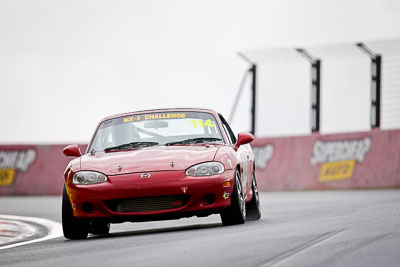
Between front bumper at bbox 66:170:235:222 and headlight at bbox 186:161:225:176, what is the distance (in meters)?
0.06

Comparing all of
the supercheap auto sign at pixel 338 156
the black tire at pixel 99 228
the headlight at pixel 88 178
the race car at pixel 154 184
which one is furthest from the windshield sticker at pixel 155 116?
the supercheap auto sign at pixel 338 156

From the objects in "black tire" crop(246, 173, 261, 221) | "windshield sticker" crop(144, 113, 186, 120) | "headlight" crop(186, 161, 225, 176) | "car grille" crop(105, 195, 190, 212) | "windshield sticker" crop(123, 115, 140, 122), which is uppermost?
"windshield sticker" crop(144, 113, 186, 120)

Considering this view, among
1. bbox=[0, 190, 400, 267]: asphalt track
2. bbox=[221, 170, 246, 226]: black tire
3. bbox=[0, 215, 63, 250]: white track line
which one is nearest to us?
bbox=[0, 190, 400, 267]: asphalt track

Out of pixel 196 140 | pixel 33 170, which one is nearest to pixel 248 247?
pixel 196 140

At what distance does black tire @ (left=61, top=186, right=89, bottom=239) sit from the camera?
10001 millimetres

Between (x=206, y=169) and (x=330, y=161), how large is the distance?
12331 millimetres

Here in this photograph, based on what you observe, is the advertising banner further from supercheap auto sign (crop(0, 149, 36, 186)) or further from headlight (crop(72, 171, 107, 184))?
headlight (crop(72, 171, 107, 184))

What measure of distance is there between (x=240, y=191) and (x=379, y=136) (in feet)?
37.5

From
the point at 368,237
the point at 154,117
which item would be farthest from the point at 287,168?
the point at 368,237

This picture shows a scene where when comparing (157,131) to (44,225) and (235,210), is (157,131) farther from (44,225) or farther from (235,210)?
(44,225)

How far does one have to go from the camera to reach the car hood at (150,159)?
9828 mm

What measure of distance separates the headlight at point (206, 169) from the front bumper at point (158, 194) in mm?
59

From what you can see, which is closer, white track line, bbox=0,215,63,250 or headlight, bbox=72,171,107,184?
headlight, bbox=72,171,107,184

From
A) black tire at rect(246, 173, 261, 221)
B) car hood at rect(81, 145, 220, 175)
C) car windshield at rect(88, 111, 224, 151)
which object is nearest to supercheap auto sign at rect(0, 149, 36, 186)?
car windshield at rect(88, 111, 224, 151)
